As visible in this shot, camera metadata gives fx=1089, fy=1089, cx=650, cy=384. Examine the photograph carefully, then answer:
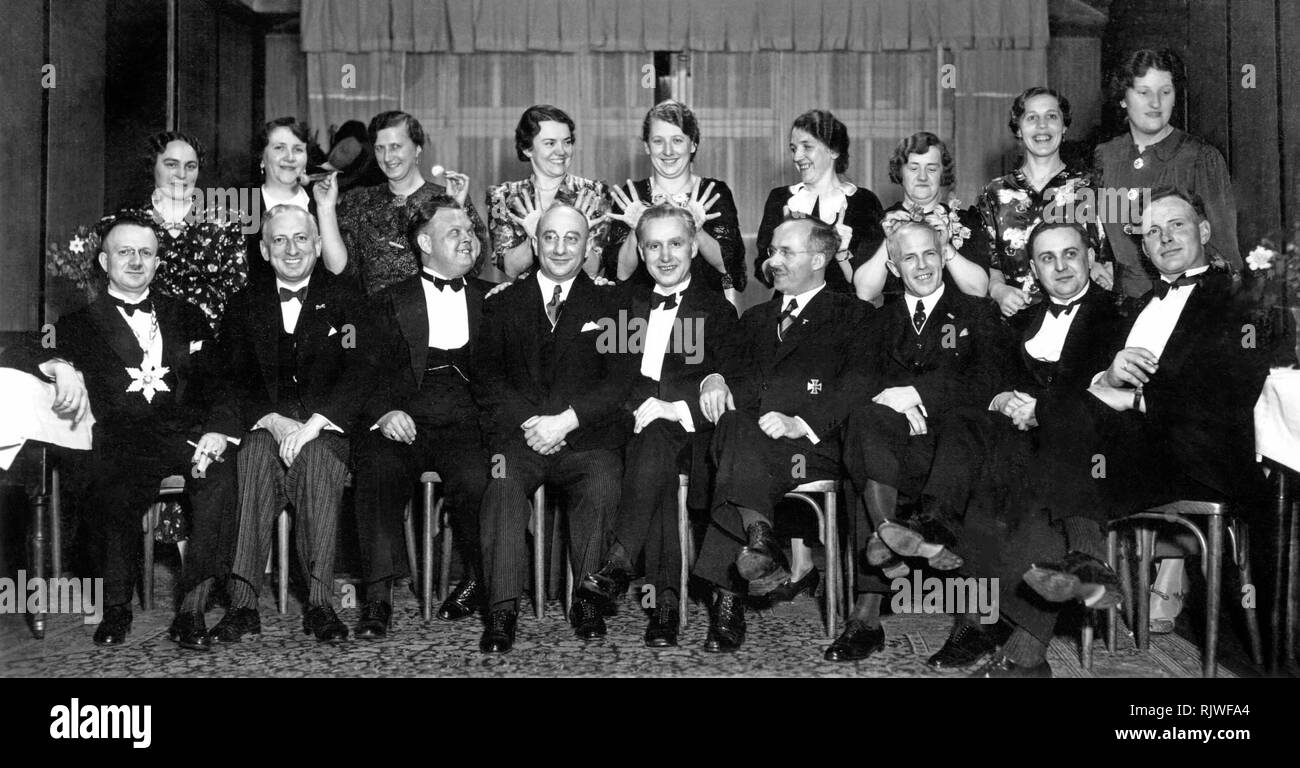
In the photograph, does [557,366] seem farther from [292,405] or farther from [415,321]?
[292,405]

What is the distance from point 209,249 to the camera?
162 inches

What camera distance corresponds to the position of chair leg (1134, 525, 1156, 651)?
3256mm

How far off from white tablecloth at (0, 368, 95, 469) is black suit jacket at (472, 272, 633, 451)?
4.43 feet

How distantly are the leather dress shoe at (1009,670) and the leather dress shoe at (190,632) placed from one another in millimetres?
2282

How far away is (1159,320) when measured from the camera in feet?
11.1

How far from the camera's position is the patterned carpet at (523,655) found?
10.2 ft

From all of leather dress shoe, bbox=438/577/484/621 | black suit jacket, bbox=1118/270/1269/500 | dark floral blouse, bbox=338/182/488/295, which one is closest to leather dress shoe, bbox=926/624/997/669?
black suit jacket, bbox=1118/270/1269/500

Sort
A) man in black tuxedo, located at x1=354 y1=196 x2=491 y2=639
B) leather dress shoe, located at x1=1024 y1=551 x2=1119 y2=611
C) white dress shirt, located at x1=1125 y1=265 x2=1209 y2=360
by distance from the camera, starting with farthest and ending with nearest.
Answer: man in black tuxedo, located at x1=354 y1=196 x2=491 y2=639 → white dress shirt, located at x1=1125 y1=265 x2=1209 y2=360 → leather dress shoe, located at x1=1024 y1=551 x2=1119 y2=611

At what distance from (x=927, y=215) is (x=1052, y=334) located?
2.39ft

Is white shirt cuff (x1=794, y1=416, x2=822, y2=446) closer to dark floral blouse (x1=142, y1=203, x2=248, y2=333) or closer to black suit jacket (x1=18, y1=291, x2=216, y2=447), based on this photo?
black suit jacket (x1=18, y1=291, x2=216, y2=447)

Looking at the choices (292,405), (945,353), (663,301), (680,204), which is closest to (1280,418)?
(945,353)

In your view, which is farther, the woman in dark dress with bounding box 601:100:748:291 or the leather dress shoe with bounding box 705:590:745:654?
the woman in dark dress with bounding box 601:100:748:291

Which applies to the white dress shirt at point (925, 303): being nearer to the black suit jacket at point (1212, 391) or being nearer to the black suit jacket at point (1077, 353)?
the black suit jacket at point (1077, 353)
